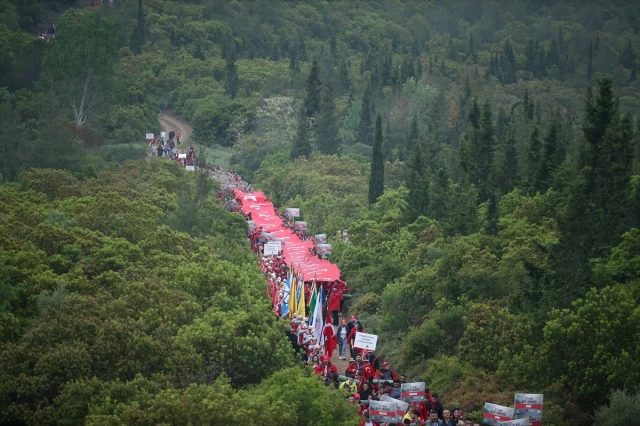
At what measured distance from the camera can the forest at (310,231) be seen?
30.8 meters

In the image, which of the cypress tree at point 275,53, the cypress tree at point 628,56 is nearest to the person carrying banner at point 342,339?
the cypress tree at point 275,53

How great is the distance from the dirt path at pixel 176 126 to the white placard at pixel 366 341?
187ft

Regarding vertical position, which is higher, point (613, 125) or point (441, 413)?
point (613, 125)

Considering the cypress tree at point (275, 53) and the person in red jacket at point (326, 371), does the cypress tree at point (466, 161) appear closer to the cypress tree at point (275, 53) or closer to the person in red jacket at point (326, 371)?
the person in red jacket at point (326, 371)

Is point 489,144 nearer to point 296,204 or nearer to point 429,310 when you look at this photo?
point 296,204

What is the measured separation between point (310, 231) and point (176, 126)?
3950cm

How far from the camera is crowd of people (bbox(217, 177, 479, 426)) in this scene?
3114 cm

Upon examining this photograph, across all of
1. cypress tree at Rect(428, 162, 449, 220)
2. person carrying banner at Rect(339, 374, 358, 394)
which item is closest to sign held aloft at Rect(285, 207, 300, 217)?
cypress tree at Rect(428, 162, 449, 220)

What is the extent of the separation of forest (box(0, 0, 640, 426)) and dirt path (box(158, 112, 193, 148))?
1.16 metres

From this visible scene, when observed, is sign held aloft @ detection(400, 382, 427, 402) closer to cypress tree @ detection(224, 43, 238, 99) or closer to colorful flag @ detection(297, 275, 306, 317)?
colorful flag @ detection(297, 275, 306, 317)

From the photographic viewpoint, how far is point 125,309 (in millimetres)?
34188

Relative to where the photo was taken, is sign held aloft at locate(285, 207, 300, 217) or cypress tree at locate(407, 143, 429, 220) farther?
sign held aloft at locate(285, 207, 300, 217)

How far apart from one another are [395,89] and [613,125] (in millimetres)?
56952

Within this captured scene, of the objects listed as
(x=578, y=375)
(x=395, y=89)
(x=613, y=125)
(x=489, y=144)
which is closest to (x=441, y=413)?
(x=578, y=375)
